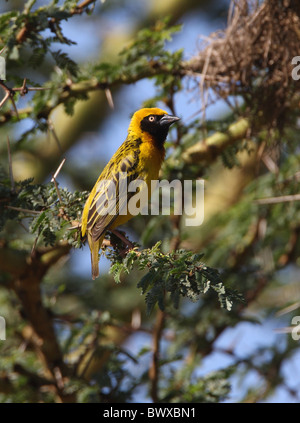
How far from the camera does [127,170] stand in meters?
4.08

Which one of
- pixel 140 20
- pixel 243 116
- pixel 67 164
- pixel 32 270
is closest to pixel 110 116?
pixel 67 164

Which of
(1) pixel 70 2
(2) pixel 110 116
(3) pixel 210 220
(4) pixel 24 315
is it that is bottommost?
(4) pixel 24 315

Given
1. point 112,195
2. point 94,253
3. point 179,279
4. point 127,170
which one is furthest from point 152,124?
point 179,279

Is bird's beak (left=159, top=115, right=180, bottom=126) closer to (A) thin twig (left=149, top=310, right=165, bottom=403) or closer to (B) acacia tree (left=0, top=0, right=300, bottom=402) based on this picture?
(B) acacia tree (left=0, top=0, right=300, bottom=402)

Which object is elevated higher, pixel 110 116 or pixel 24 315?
pixel 110 116

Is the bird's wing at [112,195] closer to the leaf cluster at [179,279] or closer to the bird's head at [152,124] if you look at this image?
the bird's head at [152,124]

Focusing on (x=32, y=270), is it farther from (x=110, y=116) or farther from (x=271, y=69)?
(x=110, y=116)

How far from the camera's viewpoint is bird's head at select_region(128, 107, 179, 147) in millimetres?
4543

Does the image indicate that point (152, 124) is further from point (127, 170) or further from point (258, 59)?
point (258, 59)

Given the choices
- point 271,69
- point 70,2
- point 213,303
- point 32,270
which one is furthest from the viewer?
point 213,303

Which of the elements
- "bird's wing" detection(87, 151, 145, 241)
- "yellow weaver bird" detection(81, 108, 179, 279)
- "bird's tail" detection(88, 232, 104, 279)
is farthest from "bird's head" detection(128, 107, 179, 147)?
"bird's tail" detection(88, 232, 104, 279)

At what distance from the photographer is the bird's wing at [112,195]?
3664mm

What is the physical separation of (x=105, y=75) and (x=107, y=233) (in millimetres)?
1213

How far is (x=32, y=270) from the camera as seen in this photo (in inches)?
172
